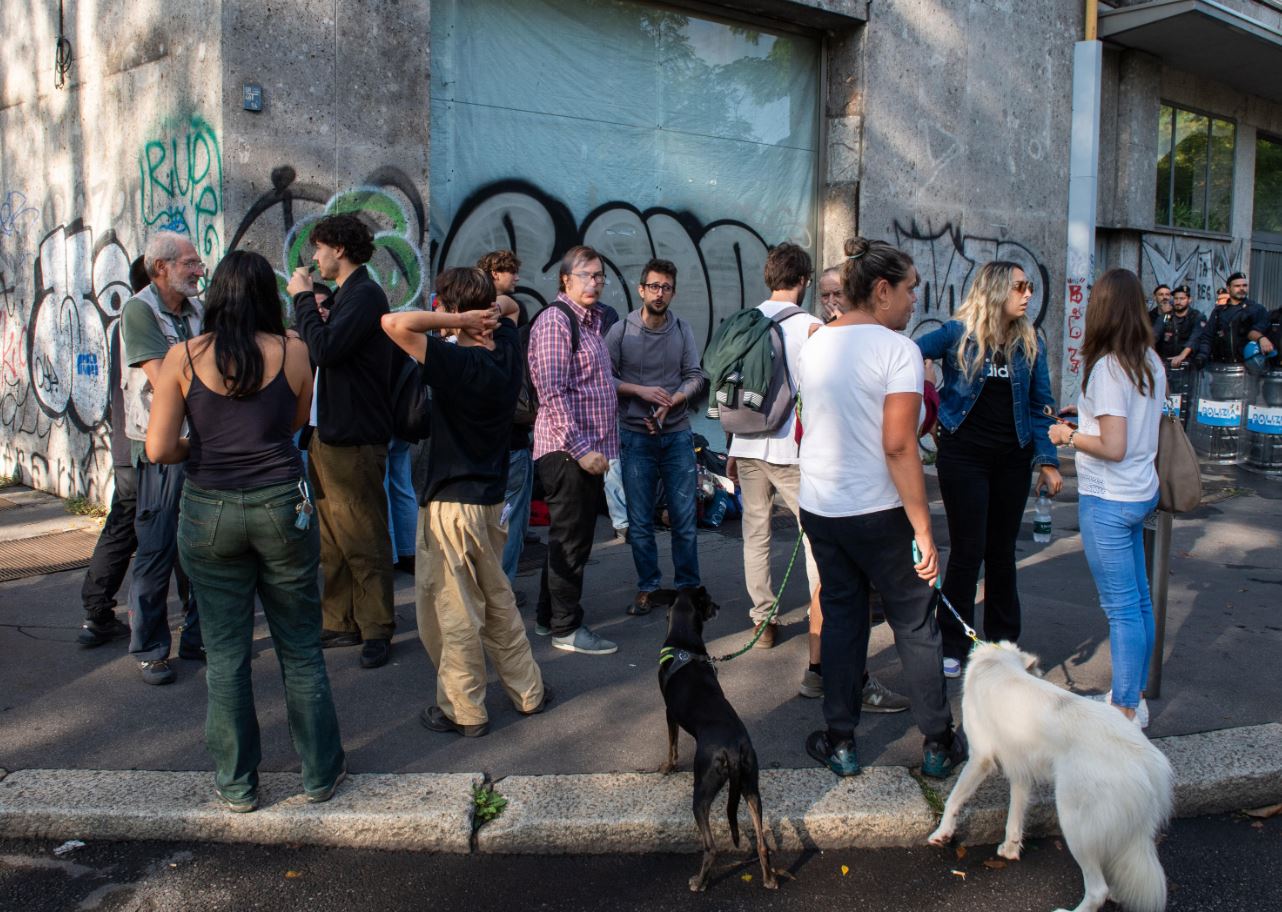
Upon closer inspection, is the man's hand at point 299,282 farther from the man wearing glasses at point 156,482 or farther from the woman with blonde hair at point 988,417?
the woman with blonde hair at point 988,417

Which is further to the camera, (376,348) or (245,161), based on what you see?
(245,161)

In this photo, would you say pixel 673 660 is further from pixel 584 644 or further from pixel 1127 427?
pixel 1127 427

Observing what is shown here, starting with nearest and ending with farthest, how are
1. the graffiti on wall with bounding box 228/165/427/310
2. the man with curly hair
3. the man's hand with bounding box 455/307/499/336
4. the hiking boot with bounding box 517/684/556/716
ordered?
the man's hand with bounding box 455/307/499/336 → the hiking boot with bounding box 517/684/556/716 → the man with curly hair → the graffiti on wall with bounding box 228/165/427/310

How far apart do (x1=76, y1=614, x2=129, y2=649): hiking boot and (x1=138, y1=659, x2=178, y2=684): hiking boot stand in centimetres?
58

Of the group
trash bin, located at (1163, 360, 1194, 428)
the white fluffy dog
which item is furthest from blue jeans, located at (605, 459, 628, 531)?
trash bin, located at (1163, 360, 1194, 428)

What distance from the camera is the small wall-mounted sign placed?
675 centimetres

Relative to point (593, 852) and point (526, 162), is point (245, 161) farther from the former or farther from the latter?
point (593, 852)

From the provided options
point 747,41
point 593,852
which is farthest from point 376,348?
point 747,41

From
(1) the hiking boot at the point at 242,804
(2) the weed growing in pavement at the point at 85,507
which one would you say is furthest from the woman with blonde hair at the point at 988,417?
(2) the weed growing in pavement at the point at 85,507

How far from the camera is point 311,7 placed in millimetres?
6953

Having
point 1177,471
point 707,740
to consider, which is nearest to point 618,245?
point 1177,471

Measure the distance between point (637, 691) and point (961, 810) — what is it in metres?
1.59

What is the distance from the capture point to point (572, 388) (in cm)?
517

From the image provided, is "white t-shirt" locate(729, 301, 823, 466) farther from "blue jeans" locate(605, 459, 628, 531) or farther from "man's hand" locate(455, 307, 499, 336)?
"blue jeans" locate(605, 459, 628, 531)
